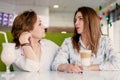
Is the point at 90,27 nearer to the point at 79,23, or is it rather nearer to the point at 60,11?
the point at 79,23

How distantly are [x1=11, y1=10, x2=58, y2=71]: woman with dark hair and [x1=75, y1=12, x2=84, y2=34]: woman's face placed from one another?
0.36m

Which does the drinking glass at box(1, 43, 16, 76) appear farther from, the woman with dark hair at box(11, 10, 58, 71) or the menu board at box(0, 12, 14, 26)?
the menu board at box(0, 12, 14, 26)

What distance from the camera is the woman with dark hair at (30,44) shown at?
2211mm

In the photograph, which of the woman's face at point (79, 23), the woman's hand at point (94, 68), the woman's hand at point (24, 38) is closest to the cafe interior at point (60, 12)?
the woman's face at point (79, 23)

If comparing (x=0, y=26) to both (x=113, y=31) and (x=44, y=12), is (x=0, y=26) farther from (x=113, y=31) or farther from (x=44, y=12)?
(x=113, y=31)

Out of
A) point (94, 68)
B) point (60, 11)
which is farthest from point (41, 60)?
point (60, 11)

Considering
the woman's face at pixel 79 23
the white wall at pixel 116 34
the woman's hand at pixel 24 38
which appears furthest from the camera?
the white wall at pixel 116 34

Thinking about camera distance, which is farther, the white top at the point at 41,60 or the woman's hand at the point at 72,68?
the white top at the point at 41,60

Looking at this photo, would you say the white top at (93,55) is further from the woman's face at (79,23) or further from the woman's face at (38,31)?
the woman's face at (38,31)

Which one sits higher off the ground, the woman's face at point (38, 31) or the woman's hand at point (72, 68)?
the woman's face at point (38, 31)

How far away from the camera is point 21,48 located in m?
2.32

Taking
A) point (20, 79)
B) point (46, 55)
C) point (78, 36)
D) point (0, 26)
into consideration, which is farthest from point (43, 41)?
point (0, 26)

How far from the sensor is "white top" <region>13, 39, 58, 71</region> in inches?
84.7

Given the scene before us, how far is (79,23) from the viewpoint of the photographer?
2.53 m
